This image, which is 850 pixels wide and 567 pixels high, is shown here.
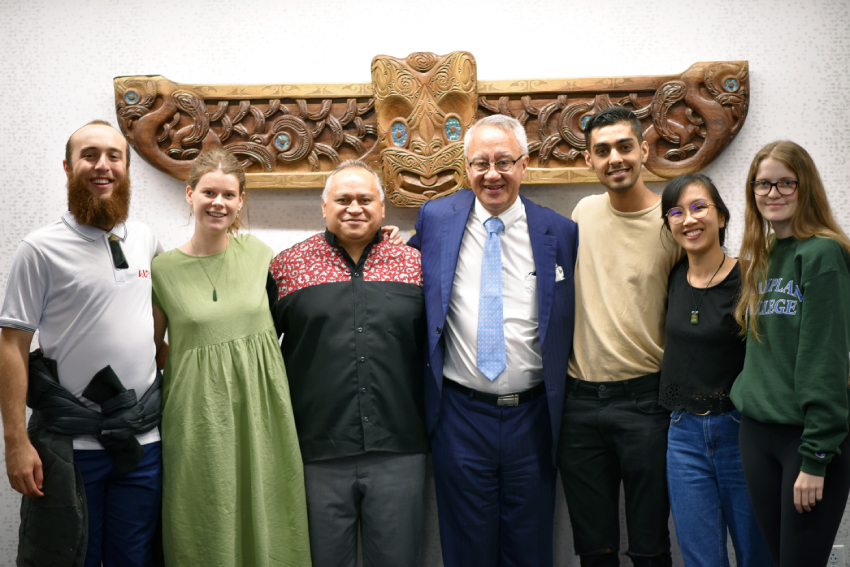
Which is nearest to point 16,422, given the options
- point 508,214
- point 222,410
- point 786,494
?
point 222,410

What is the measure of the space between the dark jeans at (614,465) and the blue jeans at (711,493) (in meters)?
0.08

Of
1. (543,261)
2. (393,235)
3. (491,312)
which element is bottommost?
(491,312)

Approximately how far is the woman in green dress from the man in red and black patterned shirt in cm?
7

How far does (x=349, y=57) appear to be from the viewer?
2.47m

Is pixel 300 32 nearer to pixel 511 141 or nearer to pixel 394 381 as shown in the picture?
pixel 511 141

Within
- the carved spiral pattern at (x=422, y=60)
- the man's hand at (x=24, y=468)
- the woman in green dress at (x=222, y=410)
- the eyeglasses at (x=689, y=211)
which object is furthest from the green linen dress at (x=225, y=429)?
the eyeglasses at (x=689, y=211)

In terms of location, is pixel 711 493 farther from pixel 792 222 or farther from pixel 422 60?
pixel 422 60

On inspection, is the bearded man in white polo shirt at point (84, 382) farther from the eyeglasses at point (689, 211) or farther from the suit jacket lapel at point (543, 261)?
the eyeglasses at point (689, 211)

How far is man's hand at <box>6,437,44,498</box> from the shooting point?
67.9 inches

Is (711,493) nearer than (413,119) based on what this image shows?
Yes

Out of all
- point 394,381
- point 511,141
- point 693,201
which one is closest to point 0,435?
point 394,381

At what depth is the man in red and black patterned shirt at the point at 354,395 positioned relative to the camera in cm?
196

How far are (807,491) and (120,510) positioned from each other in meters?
1.96

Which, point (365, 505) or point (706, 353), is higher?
point (706, 353)
